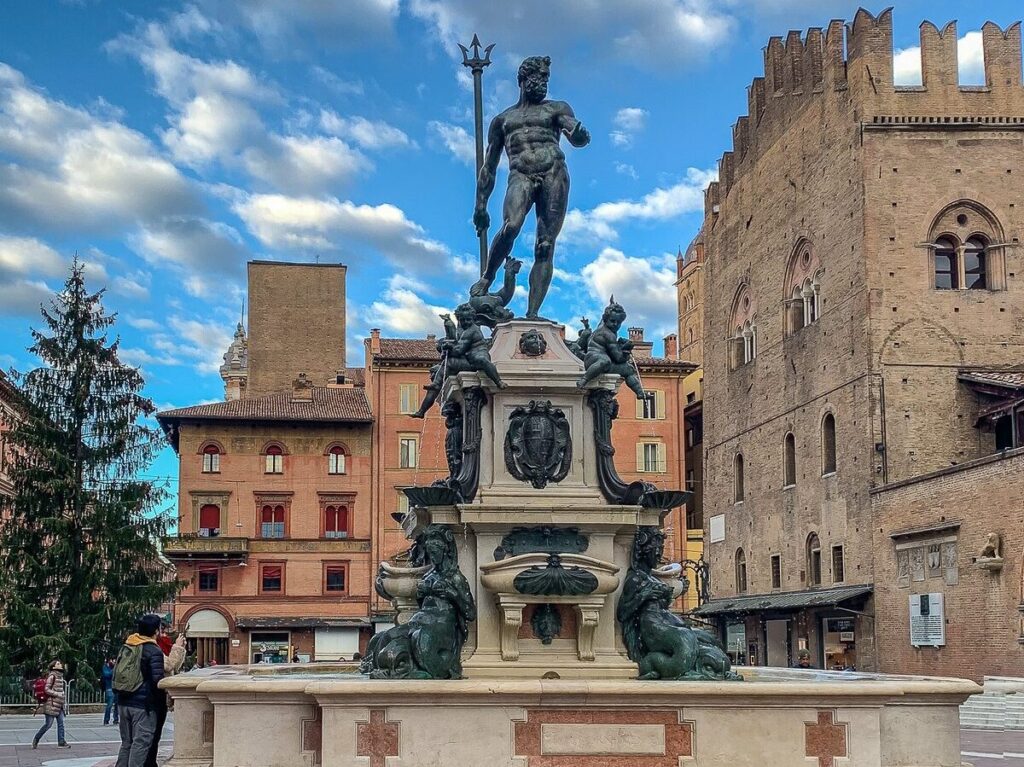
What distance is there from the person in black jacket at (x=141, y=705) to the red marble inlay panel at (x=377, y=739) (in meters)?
1.74

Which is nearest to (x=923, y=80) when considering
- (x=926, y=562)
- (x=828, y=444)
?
(x=828, y=444)

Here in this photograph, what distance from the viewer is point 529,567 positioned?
450 inches

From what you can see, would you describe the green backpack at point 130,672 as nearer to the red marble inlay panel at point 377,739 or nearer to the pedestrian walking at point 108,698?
the red marble inlay panel at point 377,739

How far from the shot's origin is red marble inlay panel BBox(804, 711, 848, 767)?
31.9 feet

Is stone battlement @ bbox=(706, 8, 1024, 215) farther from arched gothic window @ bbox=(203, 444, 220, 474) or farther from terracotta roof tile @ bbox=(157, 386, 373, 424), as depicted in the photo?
arched gothic window @ bbox=(203, 444, 220, 474)

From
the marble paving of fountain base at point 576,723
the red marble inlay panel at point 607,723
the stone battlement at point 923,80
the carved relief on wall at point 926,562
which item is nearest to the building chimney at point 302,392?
the stone battlement at point 923,80

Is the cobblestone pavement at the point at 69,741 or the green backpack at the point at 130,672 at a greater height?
the green backpack at the point at 130,672

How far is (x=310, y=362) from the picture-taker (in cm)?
7175

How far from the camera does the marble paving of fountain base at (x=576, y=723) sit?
9492 mm

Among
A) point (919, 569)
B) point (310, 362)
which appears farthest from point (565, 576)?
point (310, 362)

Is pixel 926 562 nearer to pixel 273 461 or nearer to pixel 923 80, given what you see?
pixel 923 80

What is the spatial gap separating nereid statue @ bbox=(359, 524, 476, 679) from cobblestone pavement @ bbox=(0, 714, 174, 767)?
10.4ft

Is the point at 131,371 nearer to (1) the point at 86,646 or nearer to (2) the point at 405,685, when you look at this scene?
(1) the point at 86,646

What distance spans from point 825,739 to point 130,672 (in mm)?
5087
